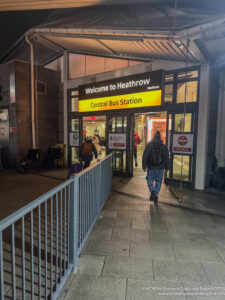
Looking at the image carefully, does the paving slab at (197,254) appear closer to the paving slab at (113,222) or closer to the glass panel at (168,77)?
the paving slab at (113,222)

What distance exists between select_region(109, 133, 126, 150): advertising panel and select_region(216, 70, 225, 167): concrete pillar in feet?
10.9

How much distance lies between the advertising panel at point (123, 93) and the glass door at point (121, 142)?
58 cm

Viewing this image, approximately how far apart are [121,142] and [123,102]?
156 cm

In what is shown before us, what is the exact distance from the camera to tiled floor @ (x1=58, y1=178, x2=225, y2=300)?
2.14 m

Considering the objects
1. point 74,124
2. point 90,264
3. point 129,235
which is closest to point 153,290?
point 90,264

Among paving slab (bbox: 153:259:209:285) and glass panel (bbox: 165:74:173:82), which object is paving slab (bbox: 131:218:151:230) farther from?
glass panel (bbox: 165:74:173:82)

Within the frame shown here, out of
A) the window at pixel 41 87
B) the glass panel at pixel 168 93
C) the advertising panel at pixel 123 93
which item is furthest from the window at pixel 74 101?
the glass panel at pixel 168 93

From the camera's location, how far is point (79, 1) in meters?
5.84

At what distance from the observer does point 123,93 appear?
7.14m

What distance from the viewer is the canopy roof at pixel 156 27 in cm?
384

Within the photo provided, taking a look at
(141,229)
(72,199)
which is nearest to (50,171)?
(141,229)

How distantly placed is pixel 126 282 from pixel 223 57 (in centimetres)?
580

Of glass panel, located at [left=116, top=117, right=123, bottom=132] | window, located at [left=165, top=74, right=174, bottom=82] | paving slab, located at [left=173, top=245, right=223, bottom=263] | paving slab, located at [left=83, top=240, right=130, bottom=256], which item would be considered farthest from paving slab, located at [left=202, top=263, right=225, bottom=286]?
glass panel, located at [left=116, top=117, right=123, bottom=132]

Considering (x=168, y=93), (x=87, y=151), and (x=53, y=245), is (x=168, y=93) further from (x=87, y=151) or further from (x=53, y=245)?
(x=53, y=245)
